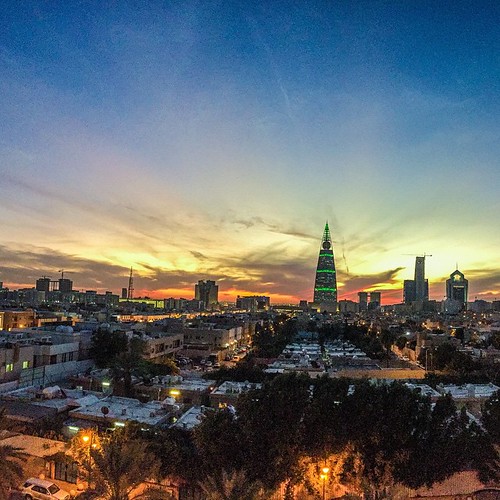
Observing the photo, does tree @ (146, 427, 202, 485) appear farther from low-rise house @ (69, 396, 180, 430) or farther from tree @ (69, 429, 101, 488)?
low-rise house @ (69, 396, 180, 430)

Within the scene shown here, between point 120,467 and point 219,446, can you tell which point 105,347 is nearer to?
point 219,446

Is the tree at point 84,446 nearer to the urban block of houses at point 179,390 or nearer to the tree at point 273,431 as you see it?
the tree at point 273,431

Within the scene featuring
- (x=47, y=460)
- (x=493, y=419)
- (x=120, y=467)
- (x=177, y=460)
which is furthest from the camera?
(x=47, y=460)

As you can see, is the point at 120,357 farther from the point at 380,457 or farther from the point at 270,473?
the point at 380,457

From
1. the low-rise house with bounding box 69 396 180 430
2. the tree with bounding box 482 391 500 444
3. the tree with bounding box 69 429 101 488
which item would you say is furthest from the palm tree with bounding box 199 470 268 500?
the tree with bounding box 482 391 500 444

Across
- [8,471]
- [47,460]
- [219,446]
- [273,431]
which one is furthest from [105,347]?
[273,431]

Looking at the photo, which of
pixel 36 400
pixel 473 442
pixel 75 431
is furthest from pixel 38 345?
pixel 473 442
